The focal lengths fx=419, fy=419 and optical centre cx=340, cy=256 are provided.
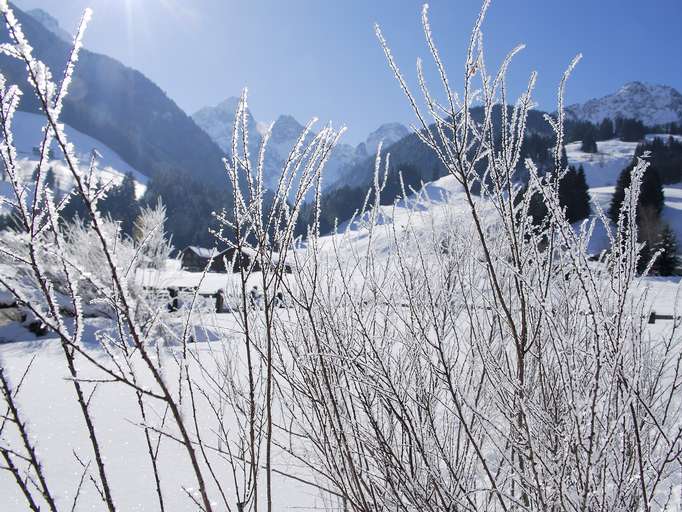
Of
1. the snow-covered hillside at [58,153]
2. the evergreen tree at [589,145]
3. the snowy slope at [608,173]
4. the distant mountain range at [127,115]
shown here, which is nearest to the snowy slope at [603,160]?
the snowy slope at [608,173]

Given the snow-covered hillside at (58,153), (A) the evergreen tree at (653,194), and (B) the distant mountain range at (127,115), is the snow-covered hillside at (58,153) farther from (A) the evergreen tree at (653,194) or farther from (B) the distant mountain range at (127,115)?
(A) the evergreen tree at (653,194)

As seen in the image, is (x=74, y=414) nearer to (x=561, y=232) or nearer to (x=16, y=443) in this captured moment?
(x=16, y=443)

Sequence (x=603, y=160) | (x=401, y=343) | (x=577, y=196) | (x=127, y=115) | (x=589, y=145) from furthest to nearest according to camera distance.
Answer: (x=127, y=115) → (x=589, y=145) → (x=603, y=160) → (x=577, y=196) → (x=401, y=343)

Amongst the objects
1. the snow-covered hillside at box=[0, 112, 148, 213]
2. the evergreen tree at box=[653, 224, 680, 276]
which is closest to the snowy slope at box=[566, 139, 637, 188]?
the evergreen tree at box=[653, 224, 680, 276]

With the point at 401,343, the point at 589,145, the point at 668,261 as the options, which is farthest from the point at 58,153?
the point at 401,343

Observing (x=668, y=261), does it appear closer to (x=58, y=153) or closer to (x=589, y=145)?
(x=589, y=145)

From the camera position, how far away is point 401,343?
2125 mm

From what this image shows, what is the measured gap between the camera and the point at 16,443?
416cm

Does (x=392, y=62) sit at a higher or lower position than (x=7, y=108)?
higher

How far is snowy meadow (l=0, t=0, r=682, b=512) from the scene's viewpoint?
0.99m

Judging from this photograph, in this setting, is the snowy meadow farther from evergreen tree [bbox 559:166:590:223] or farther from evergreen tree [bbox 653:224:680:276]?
evergreen tree [bbox 559:166:590:223]

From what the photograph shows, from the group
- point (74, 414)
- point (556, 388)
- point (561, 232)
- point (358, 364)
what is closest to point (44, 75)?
point (561, 232)

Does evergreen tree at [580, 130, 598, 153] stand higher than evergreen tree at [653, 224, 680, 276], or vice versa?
evergreen tree at [580, 130, 598, 153]

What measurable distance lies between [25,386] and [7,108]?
6.54 metres
